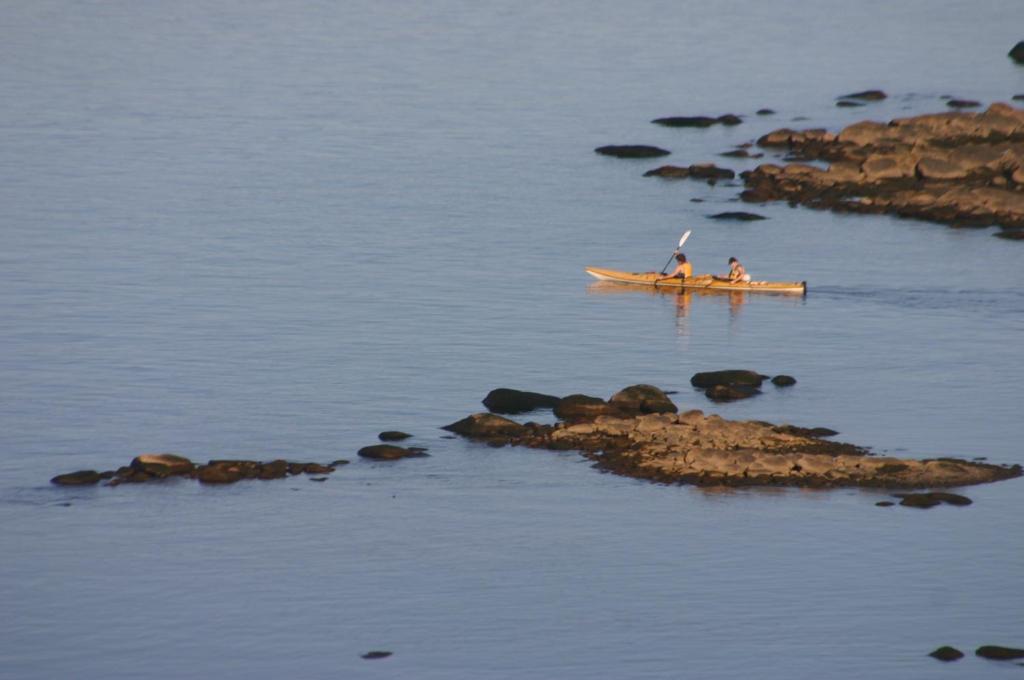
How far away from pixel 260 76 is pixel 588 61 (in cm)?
2806

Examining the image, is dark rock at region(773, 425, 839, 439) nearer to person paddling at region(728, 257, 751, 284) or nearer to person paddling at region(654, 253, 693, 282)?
person paddling at region(728, 257, 751, 284)

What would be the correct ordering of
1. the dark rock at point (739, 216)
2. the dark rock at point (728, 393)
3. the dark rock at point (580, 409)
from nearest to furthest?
the dark rock at point (580, 409) → the dark rock at point (728, 393) → the dark rock at point (739, 216)

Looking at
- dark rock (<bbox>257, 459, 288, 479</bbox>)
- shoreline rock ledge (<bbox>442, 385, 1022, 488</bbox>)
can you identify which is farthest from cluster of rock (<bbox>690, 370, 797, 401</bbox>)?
dark rock (<bbox>257, 459, 288, 479</bbox>)

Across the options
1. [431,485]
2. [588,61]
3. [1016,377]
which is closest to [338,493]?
[431,485]

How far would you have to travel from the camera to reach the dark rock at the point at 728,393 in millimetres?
58375

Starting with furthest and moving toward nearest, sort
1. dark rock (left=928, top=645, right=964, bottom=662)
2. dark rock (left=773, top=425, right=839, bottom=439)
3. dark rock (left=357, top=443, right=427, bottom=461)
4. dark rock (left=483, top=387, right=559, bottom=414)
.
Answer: dark rock (left=483, top=387, right=559, bottom=414)
dark rock (left=773, top=425, right=839, bottom=439)
dark rock (left=357, top=443, right=427, bottom=461)
dark rock (left=928, top=645, right=964, bottom=662)

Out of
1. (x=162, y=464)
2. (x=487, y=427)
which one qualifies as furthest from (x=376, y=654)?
(x=487, y=427)

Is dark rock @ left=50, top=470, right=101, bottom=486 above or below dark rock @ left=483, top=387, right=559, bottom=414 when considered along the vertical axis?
below

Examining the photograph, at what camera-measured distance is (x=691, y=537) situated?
4581 cm

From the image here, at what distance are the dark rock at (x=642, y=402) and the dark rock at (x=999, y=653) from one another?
58.4 feet

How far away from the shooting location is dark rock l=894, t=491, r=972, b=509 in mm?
47844

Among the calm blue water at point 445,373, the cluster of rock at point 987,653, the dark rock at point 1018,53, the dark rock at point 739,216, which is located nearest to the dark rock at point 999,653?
the cluster of rock at point 987,653

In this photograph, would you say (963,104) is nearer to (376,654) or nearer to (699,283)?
(699,283)

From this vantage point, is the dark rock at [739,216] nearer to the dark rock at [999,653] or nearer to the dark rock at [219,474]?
the dark rock at [219,474]
